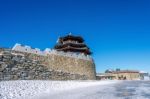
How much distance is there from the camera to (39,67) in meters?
23.6

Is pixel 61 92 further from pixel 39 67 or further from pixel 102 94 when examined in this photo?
pixel 39 67

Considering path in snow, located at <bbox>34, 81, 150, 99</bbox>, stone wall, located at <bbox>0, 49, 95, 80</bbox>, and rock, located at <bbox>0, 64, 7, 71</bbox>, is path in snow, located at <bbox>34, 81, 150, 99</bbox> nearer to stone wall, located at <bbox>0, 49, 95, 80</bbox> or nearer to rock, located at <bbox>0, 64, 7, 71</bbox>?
rock, located at <bbox>0, 64, 7, 71</bbox>

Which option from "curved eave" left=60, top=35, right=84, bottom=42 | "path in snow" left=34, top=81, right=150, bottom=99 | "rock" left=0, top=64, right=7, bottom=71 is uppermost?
"curved eave" left=60, top=35, right=84, bottom=42

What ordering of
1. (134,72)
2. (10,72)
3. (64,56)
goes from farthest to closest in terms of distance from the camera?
1. (134,72)
2. (64,56)
3. (10,72)

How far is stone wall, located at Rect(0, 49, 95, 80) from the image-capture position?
19.2 m

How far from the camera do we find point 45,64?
2602 cm

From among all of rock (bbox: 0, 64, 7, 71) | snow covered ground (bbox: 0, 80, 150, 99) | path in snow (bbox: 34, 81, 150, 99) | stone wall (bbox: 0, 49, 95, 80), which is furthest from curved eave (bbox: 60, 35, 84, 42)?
path in snow (bbox: 34, 81, 150, 99)

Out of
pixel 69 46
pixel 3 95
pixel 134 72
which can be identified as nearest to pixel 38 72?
pixel 3 95

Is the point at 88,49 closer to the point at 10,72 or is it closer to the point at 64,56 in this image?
the point at 64,56

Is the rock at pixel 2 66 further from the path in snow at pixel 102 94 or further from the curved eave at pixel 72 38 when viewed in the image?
the curved eave at pixel 72 38

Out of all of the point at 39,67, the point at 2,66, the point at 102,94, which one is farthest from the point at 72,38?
the point at 102,94

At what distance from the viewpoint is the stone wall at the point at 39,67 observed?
19.2m

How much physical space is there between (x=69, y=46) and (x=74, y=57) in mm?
12367

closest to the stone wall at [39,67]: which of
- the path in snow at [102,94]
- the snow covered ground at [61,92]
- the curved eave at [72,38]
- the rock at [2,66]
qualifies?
the rock at [2,66]
